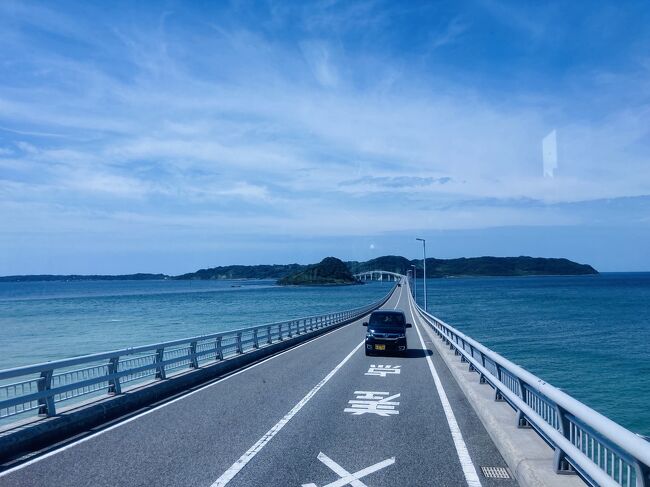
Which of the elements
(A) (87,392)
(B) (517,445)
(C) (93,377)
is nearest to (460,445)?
(B) (517,445)

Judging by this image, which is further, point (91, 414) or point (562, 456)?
point (91, 414)

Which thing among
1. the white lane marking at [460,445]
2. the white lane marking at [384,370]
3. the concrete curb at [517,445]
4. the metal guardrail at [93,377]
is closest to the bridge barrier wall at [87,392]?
the metal guardrail at [93,377]

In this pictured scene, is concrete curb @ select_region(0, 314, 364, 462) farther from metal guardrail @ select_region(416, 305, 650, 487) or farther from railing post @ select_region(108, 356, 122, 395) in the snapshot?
metal guardrail @ select_region(416, 305, 650, 487)

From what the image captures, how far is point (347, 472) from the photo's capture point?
701 cm

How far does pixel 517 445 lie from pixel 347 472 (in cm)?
216

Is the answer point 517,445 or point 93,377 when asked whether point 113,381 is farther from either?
point 517,445

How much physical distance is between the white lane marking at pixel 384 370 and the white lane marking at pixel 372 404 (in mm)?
3487

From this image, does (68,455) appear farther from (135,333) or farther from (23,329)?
(23,329)

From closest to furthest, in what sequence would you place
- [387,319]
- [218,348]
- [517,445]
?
[517,445] → [218,348] → [387,319]

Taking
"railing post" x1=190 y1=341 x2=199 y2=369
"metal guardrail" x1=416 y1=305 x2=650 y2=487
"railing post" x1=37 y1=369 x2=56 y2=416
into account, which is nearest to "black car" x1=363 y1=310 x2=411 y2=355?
"railing post" x1=190 y1=341 x2=199 y2=369

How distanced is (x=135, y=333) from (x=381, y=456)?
182 ft

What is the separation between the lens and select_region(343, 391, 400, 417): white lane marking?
427 inches

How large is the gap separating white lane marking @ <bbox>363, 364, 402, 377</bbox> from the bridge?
1.83 m

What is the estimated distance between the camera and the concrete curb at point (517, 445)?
19.4ft
